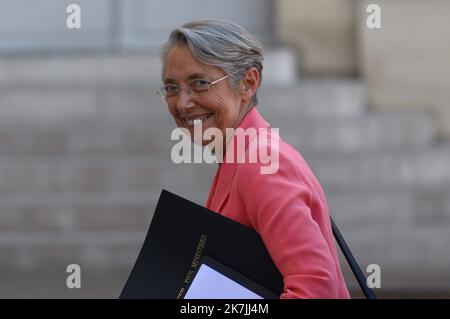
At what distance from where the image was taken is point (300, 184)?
2.12 m

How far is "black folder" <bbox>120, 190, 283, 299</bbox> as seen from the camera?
2.09m

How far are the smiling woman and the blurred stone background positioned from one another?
4702 mm

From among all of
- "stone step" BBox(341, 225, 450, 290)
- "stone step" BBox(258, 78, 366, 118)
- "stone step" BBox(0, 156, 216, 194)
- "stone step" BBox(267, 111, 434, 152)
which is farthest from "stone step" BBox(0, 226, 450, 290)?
"stone step" BBox(258, 78, 366, 118)

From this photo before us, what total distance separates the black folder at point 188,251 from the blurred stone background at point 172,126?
4758 mm

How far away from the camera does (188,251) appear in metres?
2.16

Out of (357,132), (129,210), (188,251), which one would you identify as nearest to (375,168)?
(357,132)

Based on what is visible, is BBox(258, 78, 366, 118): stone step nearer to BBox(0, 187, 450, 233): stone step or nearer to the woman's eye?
BBox(0, 187, 450, 233): stone step

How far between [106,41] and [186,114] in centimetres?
737

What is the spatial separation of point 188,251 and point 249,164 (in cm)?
26

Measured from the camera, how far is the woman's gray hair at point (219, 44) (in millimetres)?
2264

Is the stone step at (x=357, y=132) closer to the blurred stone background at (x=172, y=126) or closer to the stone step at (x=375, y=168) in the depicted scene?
the blurred stone background at (x=172, y=126)

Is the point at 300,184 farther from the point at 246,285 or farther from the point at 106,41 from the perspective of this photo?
the point at 106,41

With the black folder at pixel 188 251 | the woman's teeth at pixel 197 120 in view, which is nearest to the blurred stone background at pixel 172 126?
the woman's teeth at pixel 197 120
